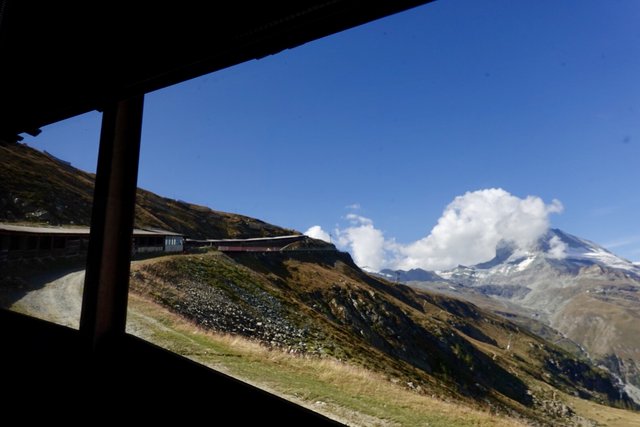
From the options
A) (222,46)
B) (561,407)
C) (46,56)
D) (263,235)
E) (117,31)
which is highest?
(263,235)

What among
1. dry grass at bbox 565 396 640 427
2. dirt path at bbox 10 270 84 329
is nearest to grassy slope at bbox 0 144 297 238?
dirt path at bbox 10 270 84 329

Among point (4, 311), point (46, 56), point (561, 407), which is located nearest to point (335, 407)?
point (4, 311)

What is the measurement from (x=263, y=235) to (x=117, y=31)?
13505 centimetres

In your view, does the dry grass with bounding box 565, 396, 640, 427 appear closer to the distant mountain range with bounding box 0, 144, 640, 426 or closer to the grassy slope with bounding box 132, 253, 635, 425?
the distant mountain range with bounding box 0, 144, 640, 426

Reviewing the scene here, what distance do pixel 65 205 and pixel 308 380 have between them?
2582 inches

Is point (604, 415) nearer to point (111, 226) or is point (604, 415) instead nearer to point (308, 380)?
point (308, 380)

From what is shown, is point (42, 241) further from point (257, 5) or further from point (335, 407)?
point (257, 5)

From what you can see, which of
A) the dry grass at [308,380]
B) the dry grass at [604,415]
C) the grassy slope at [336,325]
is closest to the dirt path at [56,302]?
the dry grass at [308,380]

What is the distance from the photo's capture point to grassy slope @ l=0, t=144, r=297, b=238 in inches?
2205

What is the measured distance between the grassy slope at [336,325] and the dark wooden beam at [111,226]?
12.1 metres

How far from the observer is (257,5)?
232cm

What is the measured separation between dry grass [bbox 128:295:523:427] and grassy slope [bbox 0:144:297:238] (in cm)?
4137

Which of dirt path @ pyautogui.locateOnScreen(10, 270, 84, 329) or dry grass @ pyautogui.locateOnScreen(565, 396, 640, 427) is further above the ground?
dirt path @ pyautogui.locateOnScreen(10, 270, 84, 329)

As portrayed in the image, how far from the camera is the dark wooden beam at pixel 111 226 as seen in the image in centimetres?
413
